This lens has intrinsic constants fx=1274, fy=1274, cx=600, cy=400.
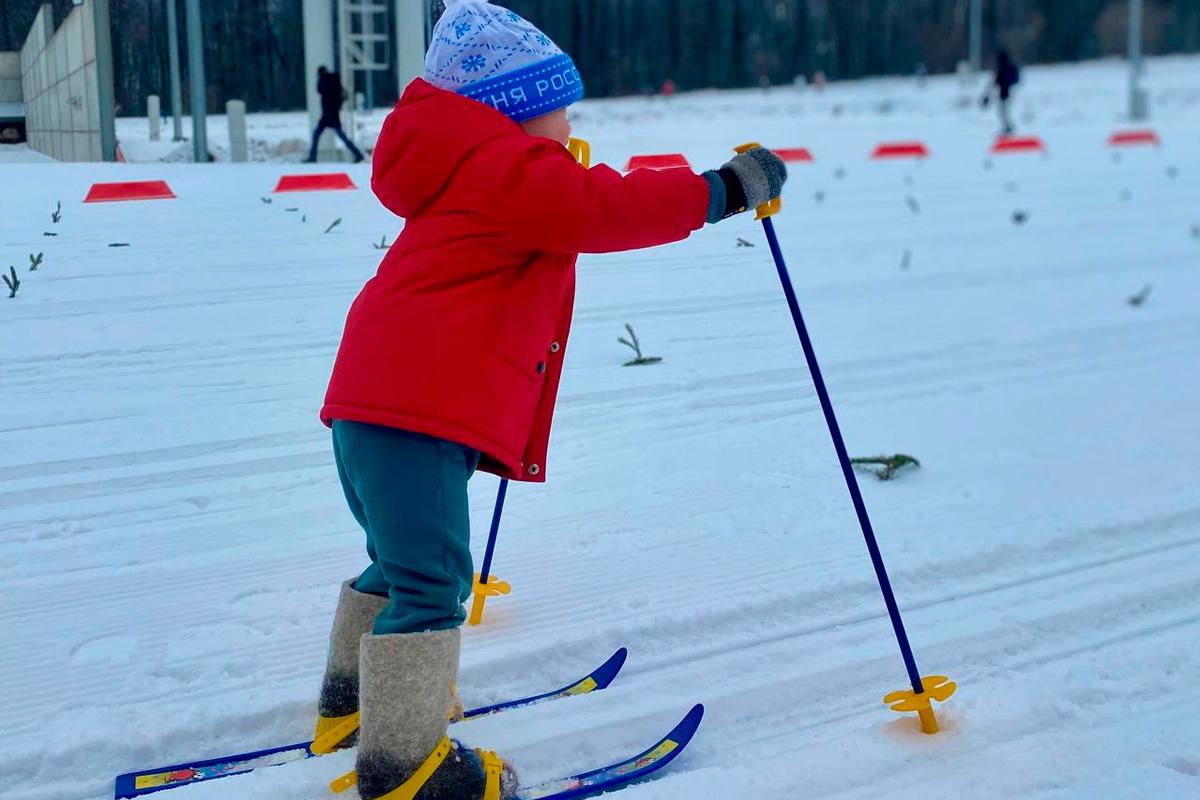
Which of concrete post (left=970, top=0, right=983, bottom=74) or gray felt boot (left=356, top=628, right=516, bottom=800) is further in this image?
concrete post (left=970, top=0, right=983, bottom=74)

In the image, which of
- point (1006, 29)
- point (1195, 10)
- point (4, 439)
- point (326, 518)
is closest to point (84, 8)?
point (4, 439)

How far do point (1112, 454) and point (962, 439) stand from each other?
0.49 meters

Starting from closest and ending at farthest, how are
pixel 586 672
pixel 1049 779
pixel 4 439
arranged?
pixel 1049 779
pixel 586 672
pixel 4 439

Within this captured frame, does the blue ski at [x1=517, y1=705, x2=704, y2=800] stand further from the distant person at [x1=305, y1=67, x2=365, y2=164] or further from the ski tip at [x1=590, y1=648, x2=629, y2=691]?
the distant person at [x1=305, y1=67, x2=365, y2=164]

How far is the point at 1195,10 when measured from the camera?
34.9m

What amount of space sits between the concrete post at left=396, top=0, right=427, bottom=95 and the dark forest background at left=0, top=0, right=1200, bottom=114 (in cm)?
35

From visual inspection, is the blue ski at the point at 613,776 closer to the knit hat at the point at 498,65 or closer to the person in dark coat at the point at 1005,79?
the knit hat at the point at 498,65

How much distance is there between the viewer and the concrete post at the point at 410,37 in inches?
201

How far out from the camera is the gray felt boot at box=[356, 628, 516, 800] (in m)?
2.19

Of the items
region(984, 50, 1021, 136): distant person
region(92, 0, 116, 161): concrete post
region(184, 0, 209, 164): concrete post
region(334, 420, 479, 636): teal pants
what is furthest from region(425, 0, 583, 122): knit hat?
region(984, 50, 1021, 136): distant person

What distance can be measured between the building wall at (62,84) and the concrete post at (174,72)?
1.24ft

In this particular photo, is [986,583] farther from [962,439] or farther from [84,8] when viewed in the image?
[84,8]

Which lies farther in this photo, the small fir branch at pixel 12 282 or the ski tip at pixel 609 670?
the small fir branch at pixel 12 282

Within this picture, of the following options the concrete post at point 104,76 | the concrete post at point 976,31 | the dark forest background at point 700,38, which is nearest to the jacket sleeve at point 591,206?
the dark forest background at point 700,38
